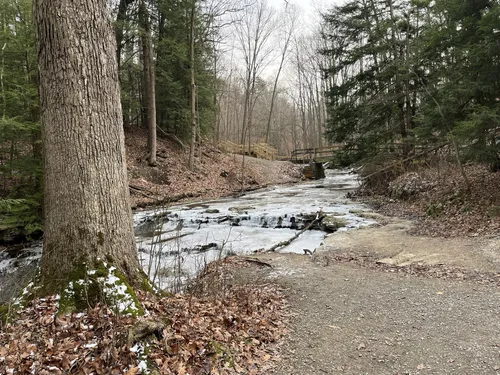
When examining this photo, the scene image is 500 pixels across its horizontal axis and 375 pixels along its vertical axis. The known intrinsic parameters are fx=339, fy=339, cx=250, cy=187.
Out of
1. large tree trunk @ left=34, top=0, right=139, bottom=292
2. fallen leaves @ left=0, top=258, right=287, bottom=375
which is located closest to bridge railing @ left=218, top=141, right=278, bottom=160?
large tree trunk @ left=34, top=0, right=139, bottom=292

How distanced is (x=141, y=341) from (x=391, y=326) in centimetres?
283

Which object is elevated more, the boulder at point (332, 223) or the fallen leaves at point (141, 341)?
the fallen leaves at point (141, 341)

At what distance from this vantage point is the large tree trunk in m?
3.30

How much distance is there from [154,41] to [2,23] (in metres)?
9.10

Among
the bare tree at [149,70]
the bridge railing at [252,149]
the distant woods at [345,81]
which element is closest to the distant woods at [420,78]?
the distant woods at [345,81]

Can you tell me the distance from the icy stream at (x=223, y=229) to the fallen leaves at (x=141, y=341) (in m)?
2.99

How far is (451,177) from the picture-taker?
11.4 meters

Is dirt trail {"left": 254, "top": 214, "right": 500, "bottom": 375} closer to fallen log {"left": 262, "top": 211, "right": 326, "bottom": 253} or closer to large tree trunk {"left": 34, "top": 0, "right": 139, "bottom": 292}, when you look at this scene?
fallen log {"left": 262, "top": 211, "right": 326, "bottom": 253}

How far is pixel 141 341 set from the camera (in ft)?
9.02

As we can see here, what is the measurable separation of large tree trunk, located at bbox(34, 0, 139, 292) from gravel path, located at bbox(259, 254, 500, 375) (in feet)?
7.53

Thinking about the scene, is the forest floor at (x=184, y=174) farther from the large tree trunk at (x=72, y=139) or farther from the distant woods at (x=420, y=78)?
the large tree trunk at (x=72, y=139)

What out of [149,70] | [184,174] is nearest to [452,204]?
[184,174]

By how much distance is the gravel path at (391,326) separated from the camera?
326cm

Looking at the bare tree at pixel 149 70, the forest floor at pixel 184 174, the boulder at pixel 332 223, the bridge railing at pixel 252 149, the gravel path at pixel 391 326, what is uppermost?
the bare tree at pixel 149 70
